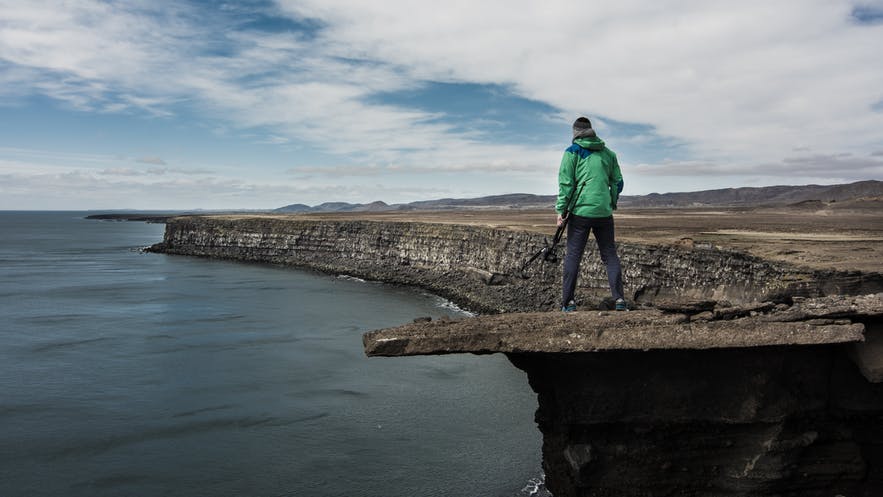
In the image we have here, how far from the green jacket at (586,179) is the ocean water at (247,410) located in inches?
291

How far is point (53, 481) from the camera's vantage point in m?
13.9

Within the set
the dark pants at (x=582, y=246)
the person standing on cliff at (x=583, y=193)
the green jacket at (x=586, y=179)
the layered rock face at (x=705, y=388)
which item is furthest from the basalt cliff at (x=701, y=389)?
the green jacket at (x=586, y=179)

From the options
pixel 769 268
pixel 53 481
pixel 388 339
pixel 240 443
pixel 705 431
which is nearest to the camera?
pixel 388 339

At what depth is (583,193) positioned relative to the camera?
25.3ft

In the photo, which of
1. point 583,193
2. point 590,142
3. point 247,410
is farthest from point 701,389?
point 247,410

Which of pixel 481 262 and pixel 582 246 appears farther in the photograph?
pixel 481 262

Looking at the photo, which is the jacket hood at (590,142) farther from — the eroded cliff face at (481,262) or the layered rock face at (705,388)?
the layered rock face at (705,388)

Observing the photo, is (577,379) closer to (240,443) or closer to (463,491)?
(463,491)

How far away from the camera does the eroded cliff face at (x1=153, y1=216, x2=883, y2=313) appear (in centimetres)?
2194

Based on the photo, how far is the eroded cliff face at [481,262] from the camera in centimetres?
2194

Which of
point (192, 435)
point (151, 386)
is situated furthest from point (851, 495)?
point (151, 386)

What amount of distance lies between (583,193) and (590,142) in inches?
26.0

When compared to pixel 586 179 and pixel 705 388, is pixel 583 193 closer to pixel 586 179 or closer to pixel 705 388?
pixel 586 179

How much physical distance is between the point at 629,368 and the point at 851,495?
283 centimetres
